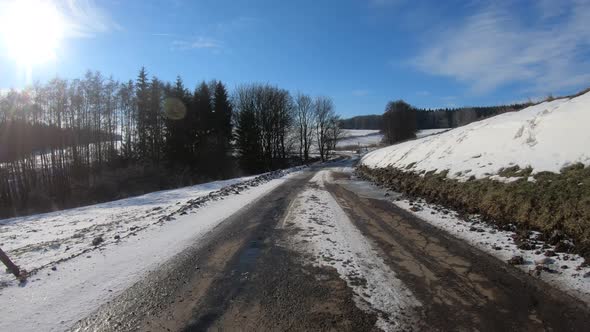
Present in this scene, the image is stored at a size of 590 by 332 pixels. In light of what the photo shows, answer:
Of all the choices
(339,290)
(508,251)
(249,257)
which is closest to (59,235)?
(249,257)

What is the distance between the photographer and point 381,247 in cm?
593

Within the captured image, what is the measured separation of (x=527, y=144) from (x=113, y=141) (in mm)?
47587

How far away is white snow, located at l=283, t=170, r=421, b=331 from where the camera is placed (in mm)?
3705

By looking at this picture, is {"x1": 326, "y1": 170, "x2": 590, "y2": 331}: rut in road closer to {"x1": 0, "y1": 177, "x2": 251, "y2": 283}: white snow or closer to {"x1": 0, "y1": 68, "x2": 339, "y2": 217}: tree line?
{"x1": 0, "y1": 177, "x2": 251, "y2": 283}: white snow

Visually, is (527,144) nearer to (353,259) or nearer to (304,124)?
(353,259)

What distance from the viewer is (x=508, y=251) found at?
5.30 m

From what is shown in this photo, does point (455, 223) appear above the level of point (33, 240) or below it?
above

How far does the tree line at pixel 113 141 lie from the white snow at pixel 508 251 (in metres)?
25.8

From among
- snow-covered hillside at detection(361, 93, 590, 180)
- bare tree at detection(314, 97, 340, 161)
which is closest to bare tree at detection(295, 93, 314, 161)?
bare tree at detection(314, 97, 340, 161)

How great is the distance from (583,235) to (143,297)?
6262 mm

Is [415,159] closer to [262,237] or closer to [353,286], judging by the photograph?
[262,237]

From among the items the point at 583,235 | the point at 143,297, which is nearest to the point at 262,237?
the point at 143,297

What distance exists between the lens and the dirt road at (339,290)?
341cm

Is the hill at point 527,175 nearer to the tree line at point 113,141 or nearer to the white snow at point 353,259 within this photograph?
the white snow at point 353,259
